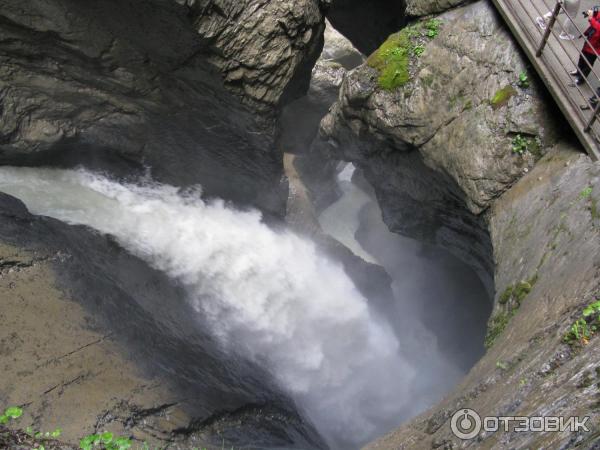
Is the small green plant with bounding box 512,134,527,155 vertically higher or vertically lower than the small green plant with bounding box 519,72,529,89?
lower

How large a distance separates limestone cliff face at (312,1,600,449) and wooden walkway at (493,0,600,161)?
287 mm

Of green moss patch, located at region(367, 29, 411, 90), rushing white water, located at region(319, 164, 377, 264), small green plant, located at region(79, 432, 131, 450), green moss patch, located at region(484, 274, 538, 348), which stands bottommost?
rushing white water, located at region(319, 164, 377, 264)

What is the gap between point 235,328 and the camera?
1224cm

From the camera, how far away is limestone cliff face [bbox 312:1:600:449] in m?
4.79

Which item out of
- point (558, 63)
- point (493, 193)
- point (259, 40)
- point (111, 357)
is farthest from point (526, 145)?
point (111, 357)

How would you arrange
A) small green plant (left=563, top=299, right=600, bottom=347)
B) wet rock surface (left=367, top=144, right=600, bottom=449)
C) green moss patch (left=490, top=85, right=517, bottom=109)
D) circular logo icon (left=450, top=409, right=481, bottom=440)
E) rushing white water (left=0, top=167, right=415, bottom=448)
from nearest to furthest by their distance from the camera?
1. wet rock surface (left=367, top=144, right=600, bottom=449)
2. small green plant (left=563, top=299, right=600, bottom=347)
3. circular logo icon (left=450, top=409, right=481, bottom=440)
4. green moss patch (left=490, top=85, right=517, bottom=109)
5. rushing white water (left=0, top=167, right=415, bottom=448)

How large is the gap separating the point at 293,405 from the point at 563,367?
8.14 m

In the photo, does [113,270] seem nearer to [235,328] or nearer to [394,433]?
[235,328]

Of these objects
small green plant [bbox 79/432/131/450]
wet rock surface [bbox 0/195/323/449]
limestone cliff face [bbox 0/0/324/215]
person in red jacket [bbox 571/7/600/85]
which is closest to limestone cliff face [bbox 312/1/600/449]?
person in red jacket [bbox 571/7/600/85]

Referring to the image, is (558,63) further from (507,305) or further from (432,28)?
(507,305)

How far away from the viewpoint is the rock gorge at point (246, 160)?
23.5ft

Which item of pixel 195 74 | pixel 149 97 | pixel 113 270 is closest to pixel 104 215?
pixel 113 270

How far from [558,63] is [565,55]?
327 mm

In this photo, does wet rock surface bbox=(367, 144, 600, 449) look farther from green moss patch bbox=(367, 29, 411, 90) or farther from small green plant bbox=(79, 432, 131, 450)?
green moss patch bbox=(367, 29, 411, 90)
